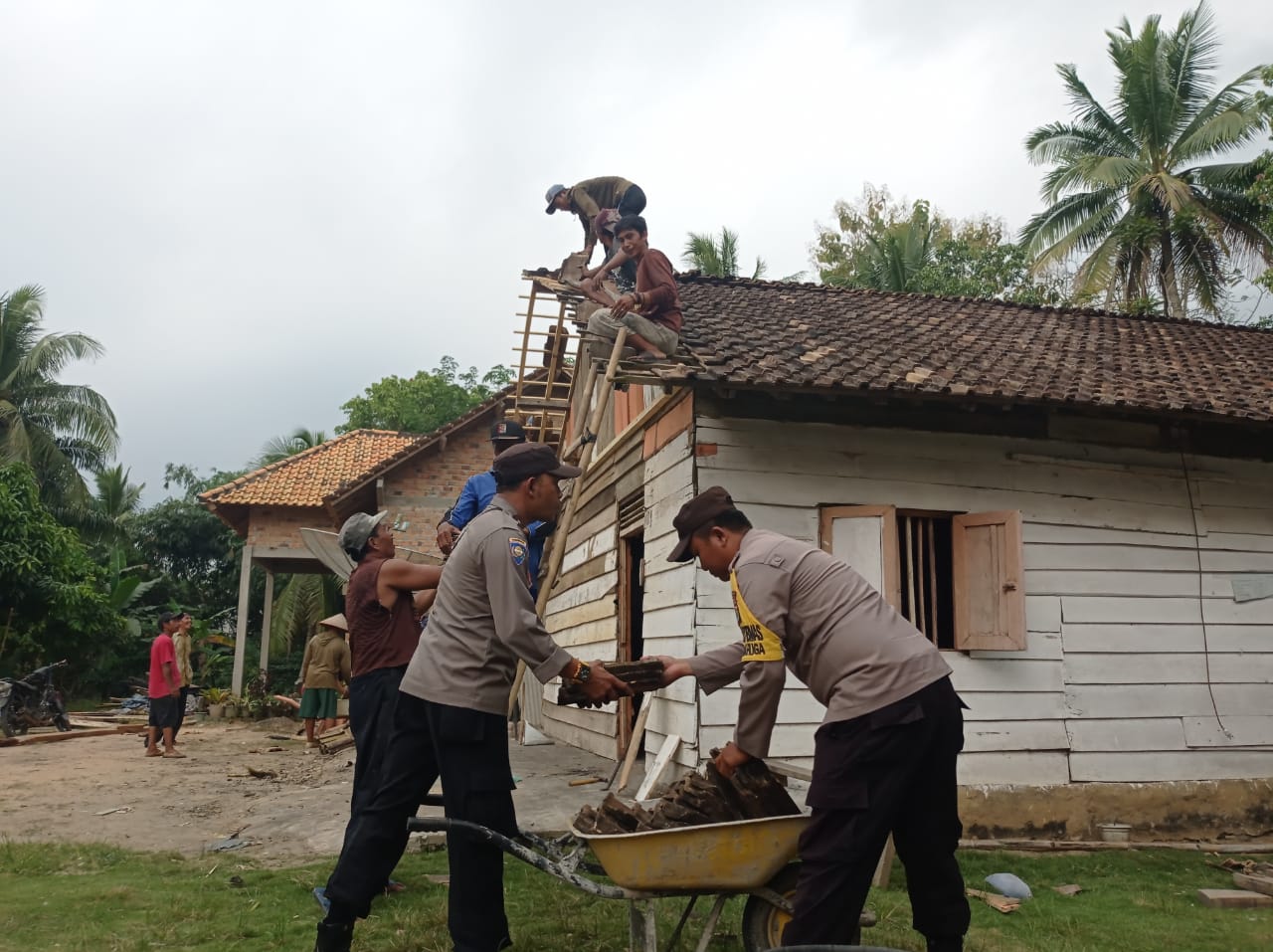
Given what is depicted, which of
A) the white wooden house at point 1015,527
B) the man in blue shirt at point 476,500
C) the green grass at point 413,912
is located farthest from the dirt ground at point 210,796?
the white wooden house at point 1015,527

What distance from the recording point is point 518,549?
3.44m

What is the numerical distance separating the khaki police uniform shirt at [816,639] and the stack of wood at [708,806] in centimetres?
15

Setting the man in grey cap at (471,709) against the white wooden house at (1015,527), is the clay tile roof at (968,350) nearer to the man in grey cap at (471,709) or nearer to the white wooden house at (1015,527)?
the white wooden house at (1015,527)

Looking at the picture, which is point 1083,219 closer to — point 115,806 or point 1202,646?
point 1202,646

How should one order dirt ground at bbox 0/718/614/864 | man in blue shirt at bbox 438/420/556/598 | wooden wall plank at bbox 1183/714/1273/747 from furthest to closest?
wooden wall plank at bbox 1183/714/1273/747 → dirt ground at bbox 0/718/614/864 → man in blue shirt at bbox 438/420/556/598

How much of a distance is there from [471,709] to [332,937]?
103 centimetres

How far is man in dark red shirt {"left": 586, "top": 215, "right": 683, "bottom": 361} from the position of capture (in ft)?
22.9

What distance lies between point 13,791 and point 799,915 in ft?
28.4

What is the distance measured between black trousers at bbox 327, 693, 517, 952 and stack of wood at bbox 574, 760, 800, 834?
0.35 m

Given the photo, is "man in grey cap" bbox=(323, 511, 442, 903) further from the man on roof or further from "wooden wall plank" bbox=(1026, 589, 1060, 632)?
the man on roof

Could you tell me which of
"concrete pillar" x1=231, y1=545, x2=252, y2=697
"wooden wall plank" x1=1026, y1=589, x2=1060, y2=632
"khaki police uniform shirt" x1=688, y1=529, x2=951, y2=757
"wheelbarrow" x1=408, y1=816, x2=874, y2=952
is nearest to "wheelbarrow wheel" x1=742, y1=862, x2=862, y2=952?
"wheelbarrow" x1=408, y1=816, x2=874, y2=952

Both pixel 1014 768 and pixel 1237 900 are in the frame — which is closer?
pixel 1237 900

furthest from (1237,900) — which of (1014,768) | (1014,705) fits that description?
(1014,705)

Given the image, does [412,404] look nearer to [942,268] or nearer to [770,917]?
[942,268]
